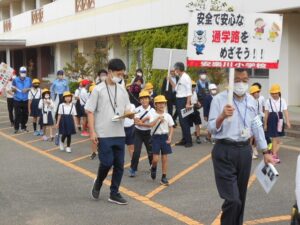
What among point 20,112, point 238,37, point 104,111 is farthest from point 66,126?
point 238,37

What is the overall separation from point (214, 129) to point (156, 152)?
10.1 feet

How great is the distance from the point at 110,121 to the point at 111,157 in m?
0.47

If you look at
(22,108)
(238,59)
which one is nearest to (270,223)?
(238,59)

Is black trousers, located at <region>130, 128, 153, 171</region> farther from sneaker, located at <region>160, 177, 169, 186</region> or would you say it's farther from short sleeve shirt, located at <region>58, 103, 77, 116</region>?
short sleeve shirt, located at <region>58, 103, 77, 116</region>

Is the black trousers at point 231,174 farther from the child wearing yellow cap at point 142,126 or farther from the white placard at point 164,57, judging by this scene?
the white placard at point 164,57

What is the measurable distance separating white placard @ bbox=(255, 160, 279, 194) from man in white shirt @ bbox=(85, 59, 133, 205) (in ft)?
7.44

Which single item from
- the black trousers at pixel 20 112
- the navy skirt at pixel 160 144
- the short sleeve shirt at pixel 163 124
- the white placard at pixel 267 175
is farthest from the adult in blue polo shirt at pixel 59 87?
the white placard at pixel 267 175

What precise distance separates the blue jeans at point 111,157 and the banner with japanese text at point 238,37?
2.03 metres

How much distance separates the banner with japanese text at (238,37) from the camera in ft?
16.3

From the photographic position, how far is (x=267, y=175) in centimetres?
479

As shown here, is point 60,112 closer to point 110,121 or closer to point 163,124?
point 163,124

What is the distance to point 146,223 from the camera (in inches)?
231

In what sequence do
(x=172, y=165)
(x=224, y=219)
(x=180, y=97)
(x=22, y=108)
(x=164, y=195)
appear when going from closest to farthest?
1. (x=224, y=219)
2. (x=164, y=195)
3. (x=172, y=165)
4. (x=180, y=97)
5. (x=22, y=108)

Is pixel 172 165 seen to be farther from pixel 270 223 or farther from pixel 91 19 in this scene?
pixel 91 19
